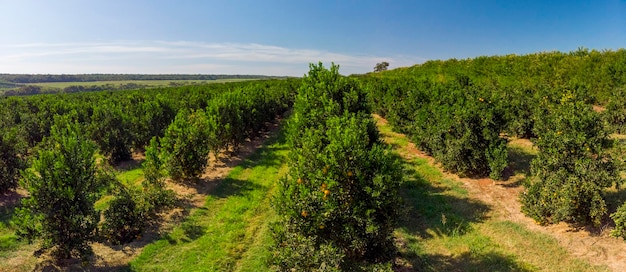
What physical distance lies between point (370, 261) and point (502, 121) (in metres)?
13.1

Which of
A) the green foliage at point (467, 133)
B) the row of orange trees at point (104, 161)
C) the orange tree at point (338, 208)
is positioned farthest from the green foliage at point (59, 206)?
the green foliage at point (467, 133)

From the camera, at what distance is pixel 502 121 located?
60.2 feet

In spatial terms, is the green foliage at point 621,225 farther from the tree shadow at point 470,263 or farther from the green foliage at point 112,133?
the green foliage at point 112,133

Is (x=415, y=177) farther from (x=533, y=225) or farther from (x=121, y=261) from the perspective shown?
(x=121, y=261)

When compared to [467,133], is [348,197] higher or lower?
lower

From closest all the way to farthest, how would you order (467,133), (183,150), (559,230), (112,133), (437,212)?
1. (559,230)
2. (437,212)
3. (467,133)
4. (183,150)
5. (112,133)

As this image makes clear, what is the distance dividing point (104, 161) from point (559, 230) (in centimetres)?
2723

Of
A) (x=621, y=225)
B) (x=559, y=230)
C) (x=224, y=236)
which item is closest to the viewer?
(x=621, y=225)

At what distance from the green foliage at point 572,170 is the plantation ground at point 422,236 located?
2.58 ft

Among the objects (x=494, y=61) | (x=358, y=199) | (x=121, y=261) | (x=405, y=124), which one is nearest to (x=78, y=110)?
(x=121, y=261)

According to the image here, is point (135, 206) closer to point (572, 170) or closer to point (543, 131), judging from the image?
point (572, 170)

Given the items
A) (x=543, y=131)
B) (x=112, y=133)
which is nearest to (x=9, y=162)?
(x=112, y=133)

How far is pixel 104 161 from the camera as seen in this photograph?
23.9 metres

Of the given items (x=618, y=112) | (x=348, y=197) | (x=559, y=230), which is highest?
(x=618, y=112)
